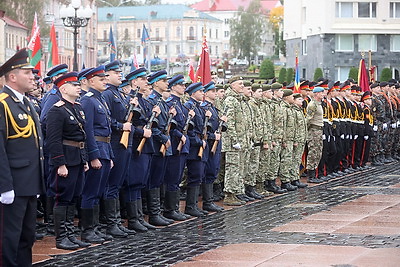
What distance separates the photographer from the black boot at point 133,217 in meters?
12.0

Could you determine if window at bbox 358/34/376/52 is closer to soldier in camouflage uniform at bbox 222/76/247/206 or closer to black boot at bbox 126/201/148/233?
soldier in camouflage uniform at bbox 222/76/247/206

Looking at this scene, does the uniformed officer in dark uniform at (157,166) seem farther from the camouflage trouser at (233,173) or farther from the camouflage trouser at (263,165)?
the camouflage trouser at (263,165)

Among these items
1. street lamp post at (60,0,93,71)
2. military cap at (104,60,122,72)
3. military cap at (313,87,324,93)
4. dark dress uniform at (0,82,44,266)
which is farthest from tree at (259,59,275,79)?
dark dress uniform at (0,82,44,266)

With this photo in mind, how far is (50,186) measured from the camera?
1049 cm

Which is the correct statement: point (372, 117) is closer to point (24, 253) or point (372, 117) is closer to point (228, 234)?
point (228, 234)

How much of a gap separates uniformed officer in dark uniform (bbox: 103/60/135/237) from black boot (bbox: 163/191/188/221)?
4.80 ft

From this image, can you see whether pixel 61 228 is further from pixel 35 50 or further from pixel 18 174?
pixel 35 50

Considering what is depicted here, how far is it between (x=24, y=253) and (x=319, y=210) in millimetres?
6596

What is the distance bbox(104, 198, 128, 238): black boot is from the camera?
454 inches

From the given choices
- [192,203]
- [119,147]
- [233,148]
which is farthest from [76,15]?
[119,147]

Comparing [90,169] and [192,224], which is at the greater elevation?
[90,169]

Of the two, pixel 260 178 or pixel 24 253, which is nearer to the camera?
pixel 24 253

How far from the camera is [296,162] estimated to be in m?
18.0

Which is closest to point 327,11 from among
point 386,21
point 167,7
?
point 386,21
